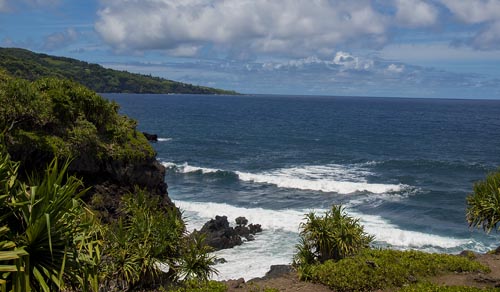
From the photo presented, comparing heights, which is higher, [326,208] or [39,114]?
[39,114]

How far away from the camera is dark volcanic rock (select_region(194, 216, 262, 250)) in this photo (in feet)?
108

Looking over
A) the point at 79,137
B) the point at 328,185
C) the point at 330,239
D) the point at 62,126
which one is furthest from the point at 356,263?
the point at 328,185

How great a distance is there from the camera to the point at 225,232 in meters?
34.6

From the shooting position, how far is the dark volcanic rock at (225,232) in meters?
32.8

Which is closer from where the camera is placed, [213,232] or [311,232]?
[311,232]

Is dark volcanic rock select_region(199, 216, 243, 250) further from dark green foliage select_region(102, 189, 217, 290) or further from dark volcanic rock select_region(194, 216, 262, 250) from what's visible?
dark green foliage select_region(102, 189, 217, 290)

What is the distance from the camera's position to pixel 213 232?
3478 cm

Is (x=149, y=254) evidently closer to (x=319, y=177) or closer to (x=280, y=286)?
(x=280, y=286)

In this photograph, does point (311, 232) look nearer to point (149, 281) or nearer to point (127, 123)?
point (149, 281)

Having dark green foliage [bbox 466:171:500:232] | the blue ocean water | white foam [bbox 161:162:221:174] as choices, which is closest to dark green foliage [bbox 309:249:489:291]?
dark green foliage [bbox 466:171:500:232]

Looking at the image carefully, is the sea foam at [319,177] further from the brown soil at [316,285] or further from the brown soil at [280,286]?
the brown soil at [280,286]

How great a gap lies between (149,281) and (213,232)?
58.4 ft

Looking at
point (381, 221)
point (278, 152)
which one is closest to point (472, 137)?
point (278, 152)

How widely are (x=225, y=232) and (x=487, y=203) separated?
1967 cm
